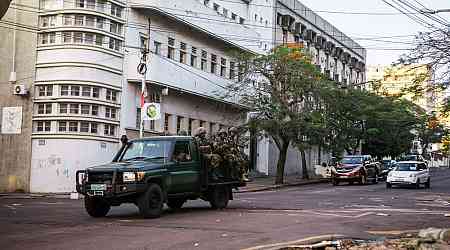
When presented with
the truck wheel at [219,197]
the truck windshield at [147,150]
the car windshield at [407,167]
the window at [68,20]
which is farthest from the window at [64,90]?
the car windshield at [407,167]

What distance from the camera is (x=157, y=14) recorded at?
3597 centimetres

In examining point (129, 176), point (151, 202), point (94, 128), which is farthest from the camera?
point (94, 128)

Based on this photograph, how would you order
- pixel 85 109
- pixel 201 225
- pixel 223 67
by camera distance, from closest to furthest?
1. pixel 201 225
2. pixel 85 109
3. pixel 223 67

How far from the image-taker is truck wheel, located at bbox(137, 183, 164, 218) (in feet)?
51.4

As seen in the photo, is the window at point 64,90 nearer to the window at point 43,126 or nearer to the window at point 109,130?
the window at point 43,126

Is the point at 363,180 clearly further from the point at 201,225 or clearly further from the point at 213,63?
the point at 201,225

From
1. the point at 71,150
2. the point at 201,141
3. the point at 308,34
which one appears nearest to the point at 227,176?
the point at 201,141

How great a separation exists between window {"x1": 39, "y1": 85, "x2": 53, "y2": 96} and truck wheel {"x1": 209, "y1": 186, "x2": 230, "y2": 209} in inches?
623

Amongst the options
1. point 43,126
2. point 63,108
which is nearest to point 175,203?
point 63,108

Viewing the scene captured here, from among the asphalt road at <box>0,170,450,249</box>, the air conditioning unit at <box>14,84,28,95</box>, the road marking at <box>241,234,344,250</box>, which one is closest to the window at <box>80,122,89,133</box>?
the air conditioning unit at <box>14,84,28,95</box>

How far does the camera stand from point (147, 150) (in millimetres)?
17125

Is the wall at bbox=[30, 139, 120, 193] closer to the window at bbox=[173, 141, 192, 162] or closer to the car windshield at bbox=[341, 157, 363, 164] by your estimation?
the window at bbox=[173, 141, 192, 162]

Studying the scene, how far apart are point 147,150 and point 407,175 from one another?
78.2 ft

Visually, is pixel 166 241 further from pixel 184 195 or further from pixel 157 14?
pixel 157 14
